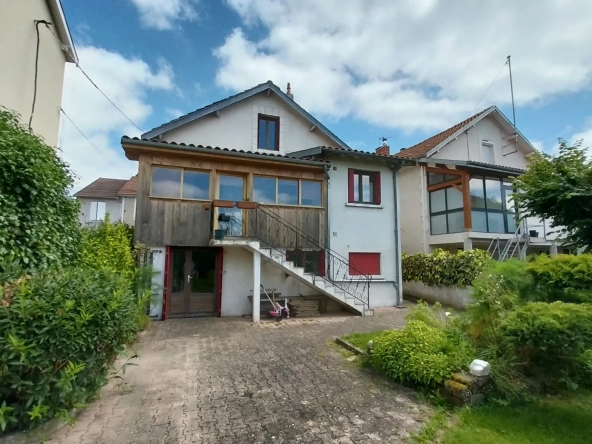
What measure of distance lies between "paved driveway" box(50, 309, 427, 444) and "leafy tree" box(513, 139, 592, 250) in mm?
6336

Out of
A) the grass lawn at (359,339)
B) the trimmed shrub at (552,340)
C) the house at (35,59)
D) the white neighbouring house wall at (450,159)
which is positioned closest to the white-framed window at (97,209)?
the house at (35,59)

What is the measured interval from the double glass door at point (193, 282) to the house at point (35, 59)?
5.65 meters

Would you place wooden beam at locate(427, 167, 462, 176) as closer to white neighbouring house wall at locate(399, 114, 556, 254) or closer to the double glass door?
white neighbouring house wall at locate(399, 114, 556, 254)

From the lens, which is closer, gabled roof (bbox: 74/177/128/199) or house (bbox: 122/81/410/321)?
house (bbox: 122/81/410/321)

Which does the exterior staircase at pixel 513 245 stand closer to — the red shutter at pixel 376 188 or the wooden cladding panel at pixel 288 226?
the red shutter at pixel 376 188

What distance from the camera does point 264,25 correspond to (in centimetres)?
1176

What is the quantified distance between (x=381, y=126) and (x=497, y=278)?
17.1m

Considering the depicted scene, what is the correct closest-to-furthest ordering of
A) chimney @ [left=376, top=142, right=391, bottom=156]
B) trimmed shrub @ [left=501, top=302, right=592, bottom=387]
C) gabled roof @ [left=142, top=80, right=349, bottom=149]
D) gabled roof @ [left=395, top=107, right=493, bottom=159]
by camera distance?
trimmed shrub @ [left=501, top=302, right=592, bottom=387] → gabled roof @ [left=142, top=80, right=349, bottom=149] → gabled roof @ [left=395, top=107, right=493, bottom=159] → chimney @ [left=376, top=142, right=391, bottom=156]

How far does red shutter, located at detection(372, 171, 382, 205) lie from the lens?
13461 mm

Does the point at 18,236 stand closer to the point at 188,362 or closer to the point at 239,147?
the point at 188,362

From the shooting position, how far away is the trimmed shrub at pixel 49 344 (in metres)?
3.25

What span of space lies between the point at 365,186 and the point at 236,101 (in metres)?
6.60

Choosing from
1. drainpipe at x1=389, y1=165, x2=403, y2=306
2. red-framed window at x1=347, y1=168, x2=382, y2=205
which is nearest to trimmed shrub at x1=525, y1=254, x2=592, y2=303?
drainpipe at x1=389, y1=165, x2=403, y2=306

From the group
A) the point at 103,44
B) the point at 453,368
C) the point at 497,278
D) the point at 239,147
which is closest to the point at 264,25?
the point at 239,147
